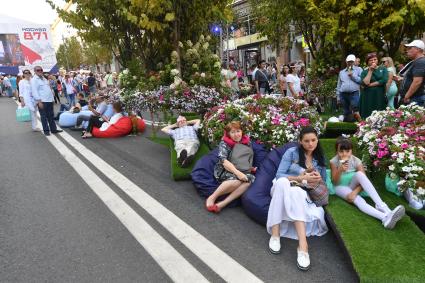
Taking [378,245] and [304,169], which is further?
[304,169]

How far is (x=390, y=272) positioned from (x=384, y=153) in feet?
5.74

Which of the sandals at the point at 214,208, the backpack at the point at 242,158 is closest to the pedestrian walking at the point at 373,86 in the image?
the backpack at the point at 242,158

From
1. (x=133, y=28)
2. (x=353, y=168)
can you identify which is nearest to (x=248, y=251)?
(x=353, y=168)

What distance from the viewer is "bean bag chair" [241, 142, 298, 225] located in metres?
4.12

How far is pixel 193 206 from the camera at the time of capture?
15.4 ft

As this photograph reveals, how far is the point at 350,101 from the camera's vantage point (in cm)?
853

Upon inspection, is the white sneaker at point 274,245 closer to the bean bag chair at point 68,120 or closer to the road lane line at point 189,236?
the road lane line at point 189,236

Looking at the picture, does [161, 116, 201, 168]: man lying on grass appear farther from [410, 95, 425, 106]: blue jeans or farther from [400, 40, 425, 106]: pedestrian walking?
[410, 95, 425, 106]: blue jeans

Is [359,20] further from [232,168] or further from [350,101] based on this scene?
[232,168]

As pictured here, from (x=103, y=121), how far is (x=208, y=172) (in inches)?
221

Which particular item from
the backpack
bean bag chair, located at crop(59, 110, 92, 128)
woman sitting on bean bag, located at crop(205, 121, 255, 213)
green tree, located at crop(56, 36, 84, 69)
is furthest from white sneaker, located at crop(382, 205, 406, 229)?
green tree, located at crop(56, 36, 84, 69)

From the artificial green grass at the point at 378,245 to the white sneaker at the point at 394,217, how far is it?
0.06 meters

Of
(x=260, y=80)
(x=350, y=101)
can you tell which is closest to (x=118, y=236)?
(x=350, y=101)

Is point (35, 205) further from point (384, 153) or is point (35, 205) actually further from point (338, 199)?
point (384, 153)
